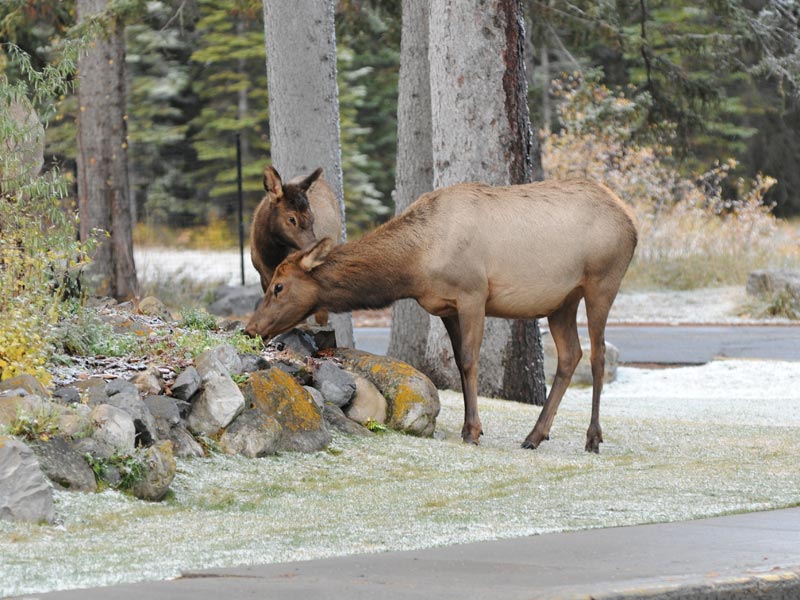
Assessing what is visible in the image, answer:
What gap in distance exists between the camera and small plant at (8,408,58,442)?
7.65 meters

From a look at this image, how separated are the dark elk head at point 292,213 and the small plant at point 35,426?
5.14 metres

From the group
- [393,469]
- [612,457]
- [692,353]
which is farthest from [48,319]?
[692,353]

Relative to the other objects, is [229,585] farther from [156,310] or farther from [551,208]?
[156,310]

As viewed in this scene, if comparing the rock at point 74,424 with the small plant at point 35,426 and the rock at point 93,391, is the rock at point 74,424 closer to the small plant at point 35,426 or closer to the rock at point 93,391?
the small plant at point 35,426

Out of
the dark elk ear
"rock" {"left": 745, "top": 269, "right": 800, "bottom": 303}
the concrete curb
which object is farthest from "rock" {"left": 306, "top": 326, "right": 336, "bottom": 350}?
"rock" {"left": 745, "top": 269, "right": 800, "bottom": 303}

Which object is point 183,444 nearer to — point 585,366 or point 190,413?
point 190,413

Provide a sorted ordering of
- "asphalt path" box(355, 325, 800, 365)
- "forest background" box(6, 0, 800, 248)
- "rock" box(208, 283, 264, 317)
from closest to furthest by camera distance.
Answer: "asphalt path" box(355, 325, 800, 365), "forest background" box(6, 0, 800, 248), "rock" box(208, 283, 264, 317)

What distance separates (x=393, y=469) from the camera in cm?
916

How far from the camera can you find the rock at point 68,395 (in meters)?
8.48

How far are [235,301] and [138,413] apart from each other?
1849 cm

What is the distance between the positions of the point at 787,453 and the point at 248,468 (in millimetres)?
4590

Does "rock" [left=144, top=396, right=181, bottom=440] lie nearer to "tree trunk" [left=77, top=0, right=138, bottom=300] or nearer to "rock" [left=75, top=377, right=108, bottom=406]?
"rock" [left=75, top=377, right=108, bottom=406]

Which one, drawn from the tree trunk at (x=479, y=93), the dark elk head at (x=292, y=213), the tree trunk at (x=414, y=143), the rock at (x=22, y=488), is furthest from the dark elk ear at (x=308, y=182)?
the rock at (x=22, y=488)

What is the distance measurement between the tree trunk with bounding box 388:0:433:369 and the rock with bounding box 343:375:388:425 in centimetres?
624
